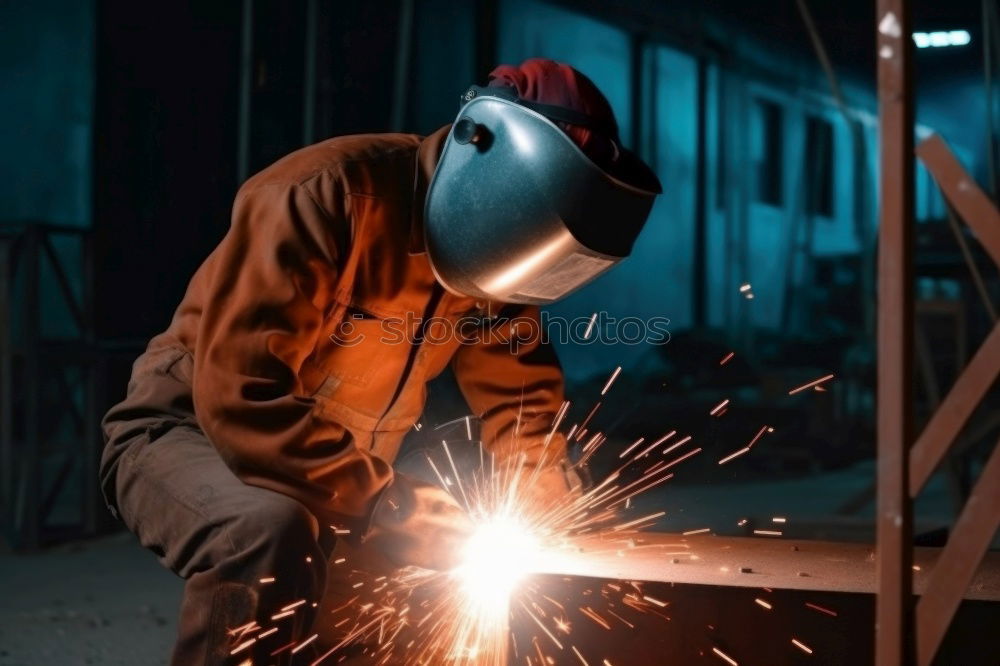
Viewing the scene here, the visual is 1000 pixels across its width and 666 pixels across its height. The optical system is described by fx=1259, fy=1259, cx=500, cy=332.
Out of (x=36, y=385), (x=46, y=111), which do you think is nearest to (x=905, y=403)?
(x=36, y=385)

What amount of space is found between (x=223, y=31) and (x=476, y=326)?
18.1 feet

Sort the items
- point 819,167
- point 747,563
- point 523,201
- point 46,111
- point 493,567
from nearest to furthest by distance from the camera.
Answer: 1. point 523,201
2. point 493,567
3. point 747,563
4. point 46,111
5. point 819,167

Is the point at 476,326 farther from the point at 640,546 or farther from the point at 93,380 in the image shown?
the point at 93,380

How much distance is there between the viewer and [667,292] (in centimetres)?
1130

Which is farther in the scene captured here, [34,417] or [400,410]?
[34,417]

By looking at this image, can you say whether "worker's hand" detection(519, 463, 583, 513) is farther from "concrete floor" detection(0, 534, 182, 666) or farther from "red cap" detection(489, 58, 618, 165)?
"concrete floor" detection(0, 534, 182, 666)

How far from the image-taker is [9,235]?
5.44 meters

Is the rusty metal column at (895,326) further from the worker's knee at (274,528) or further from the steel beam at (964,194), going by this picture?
the worker's knee at (274,528)

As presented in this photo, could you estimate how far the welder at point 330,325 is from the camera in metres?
2.02

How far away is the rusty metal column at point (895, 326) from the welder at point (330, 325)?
495mm

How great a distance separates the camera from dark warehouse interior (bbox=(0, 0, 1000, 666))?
207cm

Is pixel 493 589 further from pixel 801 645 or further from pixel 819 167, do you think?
pixel 819 167

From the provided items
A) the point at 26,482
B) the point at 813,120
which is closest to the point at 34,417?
the point at 26,482

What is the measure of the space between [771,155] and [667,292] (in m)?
2.79
